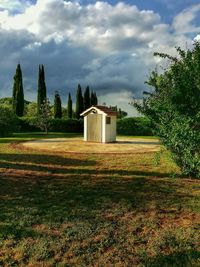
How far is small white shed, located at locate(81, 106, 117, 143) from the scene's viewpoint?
102ft

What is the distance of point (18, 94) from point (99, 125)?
28.9 m

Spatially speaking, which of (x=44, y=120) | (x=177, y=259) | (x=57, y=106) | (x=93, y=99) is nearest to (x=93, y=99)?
(x=93, y=99)

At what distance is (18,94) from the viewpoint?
56.8 metres

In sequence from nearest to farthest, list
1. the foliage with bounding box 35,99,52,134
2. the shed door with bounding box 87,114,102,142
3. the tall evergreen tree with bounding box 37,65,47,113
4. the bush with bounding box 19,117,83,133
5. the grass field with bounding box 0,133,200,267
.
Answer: the grass field with bounding box 0,133,200,267, the shed door with bounding box 87,114,102,142, the foliage with bounding box 35,99,52,134, the bush with bounding box 19,117,83,133, the tall evergreen tree with bounding box 37,65,47,113

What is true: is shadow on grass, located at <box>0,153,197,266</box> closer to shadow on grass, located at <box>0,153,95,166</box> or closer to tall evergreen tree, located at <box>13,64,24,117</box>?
shadow on grass, located at <box>0,153,95,166</box>

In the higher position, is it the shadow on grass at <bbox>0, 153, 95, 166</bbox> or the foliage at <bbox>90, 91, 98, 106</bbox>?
the foliage at <bbox>90, 91, 98, 106</bbox>

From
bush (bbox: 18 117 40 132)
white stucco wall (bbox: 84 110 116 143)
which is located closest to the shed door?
white stucco wall (bbox: 84 110 116 143)

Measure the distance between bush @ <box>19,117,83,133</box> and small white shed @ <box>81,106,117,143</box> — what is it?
17.1m

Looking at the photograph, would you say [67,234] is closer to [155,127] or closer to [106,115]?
[155,127]

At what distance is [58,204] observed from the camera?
32.3ft

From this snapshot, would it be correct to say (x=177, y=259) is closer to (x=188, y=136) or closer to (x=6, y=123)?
(x=188, y=136)

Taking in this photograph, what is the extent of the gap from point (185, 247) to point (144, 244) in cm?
80

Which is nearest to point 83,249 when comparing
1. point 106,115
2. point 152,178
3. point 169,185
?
point 169,185

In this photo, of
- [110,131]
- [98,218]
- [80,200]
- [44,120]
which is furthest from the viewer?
[44,120]
